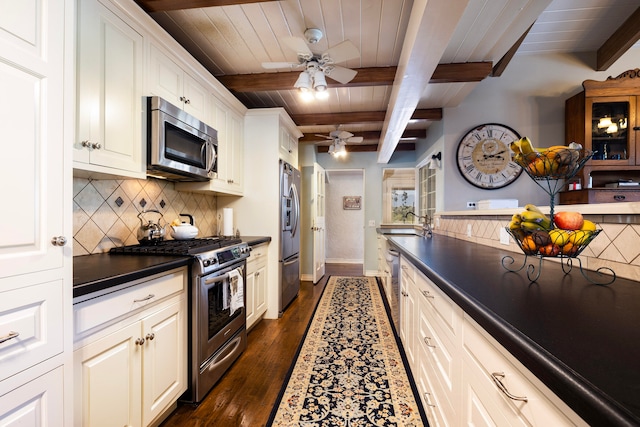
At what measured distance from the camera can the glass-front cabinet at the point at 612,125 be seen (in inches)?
113

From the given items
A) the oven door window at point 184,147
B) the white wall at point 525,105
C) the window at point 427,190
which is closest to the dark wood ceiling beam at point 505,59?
the white wall at point 525,105

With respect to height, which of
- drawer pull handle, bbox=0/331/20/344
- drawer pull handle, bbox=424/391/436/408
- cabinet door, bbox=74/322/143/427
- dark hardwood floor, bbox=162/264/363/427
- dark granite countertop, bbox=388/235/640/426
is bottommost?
dark hardwood floor, bbox=162/264/363/427

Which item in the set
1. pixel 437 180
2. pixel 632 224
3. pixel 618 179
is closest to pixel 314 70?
pixel 632 224

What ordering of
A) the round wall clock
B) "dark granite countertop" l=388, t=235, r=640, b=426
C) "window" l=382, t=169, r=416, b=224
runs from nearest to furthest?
"dark granite countertop" l=388, t=235, r=640, b=426, the round wall clock, "window" l=382, t=169, r=416, b=224

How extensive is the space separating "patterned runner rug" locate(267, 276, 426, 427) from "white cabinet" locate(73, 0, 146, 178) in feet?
5.49

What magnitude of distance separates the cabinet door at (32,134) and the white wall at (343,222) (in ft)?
20.4

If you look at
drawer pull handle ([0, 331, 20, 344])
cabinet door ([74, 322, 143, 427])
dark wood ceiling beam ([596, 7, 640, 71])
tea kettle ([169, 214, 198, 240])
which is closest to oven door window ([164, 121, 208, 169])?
tea kettle ([169, 214, 198, 240])

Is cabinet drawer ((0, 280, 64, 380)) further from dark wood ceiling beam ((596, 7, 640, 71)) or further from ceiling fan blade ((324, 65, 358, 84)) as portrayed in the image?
dark wood ceiling beam ((596, 7, 640, 71))

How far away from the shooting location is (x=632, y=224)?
987 mm

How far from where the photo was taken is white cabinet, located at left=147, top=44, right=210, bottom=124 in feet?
5.95

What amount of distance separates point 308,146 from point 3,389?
15.1 feet

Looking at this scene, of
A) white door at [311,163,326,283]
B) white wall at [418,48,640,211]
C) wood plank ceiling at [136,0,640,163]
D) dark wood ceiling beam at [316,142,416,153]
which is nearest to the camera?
wood plank ceiling at [136,0,640,163]

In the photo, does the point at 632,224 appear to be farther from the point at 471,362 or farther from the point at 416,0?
the point at 416,0

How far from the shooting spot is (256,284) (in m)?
2.83
